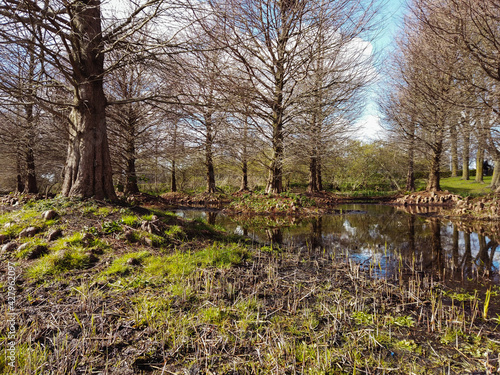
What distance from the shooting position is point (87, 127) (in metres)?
5.38

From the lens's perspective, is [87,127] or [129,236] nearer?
[129,236]

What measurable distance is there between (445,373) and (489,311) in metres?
1.57

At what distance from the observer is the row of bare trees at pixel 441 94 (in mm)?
7711

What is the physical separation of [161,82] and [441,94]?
12.0 metres

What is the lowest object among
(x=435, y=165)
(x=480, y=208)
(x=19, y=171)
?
(x=480, y=208)

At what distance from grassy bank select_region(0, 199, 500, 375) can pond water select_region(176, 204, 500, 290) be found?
58 cm

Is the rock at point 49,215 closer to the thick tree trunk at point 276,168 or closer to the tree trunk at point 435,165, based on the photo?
the thick tree trunk at point 276,168

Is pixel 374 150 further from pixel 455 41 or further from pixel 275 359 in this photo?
pixel 275 359

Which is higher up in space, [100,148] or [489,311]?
[100,148]

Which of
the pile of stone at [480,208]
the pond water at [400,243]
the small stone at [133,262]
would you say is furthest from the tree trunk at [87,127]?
the pile of stone at [480,208]

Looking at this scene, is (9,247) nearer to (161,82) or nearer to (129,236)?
(129,236)

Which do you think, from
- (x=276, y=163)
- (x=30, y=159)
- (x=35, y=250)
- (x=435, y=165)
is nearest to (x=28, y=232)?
(x=35, y=250)

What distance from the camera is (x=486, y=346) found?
2.07m

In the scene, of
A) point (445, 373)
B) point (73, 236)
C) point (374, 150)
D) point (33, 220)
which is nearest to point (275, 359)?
point (445, 373)
